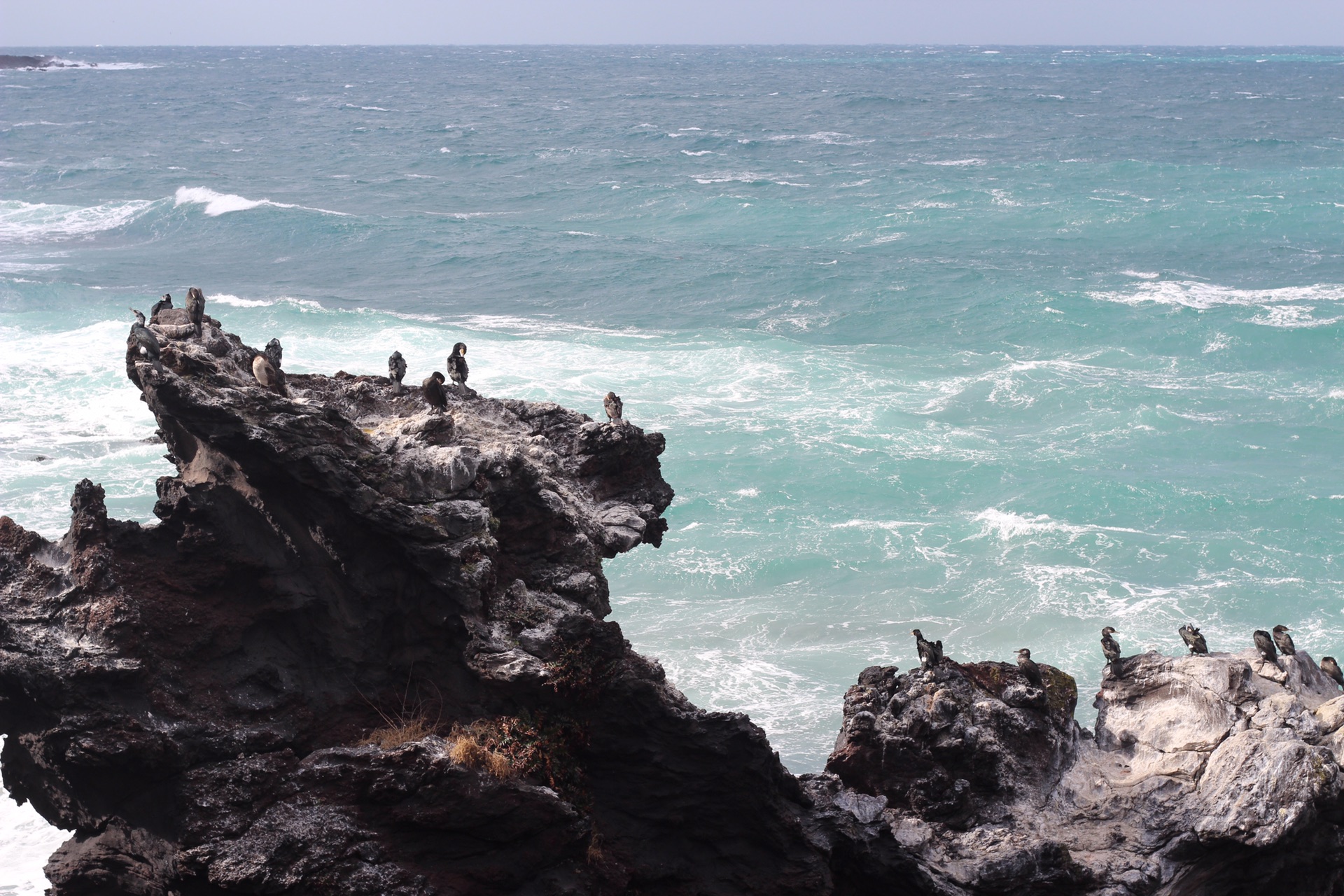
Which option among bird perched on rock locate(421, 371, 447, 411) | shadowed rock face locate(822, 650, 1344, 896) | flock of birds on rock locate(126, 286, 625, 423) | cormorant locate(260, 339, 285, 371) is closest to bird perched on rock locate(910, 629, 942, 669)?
shadowed rock face locate(822, 650, 1344, 896)

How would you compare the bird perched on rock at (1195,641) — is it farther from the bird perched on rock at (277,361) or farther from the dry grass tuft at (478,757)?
the bird perched on rock at (277,361)

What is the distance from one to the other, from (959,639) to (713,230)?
44375 millimetres

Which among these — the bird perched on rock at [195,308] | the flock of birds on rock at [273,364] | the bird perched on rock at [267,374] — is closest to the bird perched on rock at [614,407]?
the flock of birds on rock at [273,364]

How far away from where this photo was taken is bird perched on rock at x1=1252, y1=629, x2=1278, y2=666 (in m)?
16.4

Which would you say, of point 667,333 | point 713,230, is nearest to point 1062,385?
point 667,333

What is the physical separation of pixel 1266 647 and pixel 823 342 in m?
31.7

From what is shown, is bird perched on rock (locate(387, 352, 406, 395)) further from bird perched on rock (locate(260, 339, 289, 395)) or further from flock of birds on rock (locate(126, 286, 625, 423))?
bird perched on rock (locate(260, 339, 289, 395))

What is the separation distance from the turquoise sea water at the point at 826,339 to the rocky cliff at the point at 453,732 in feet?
26.2

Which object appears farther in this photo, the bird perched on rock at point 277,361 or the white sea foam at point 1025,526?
the white sea foam at point 1025,526

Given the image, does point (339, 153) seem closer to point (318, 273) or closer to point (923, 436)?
point (318, 273)

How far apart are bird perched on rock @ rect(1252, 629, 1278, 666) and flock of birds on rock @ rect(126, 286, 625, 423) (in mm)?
9478

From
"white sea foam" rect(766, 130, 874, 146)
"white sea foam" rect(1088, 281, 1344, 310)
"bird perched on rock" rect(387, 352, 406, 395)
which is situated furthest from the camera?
"white sea foam" rect(766, 130, 874, 146)

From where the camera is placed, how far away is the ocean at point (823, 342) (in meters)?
28.1

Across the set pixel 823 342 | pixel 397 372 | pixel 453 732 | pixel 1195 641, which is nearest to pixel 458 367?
pixel 397 372
